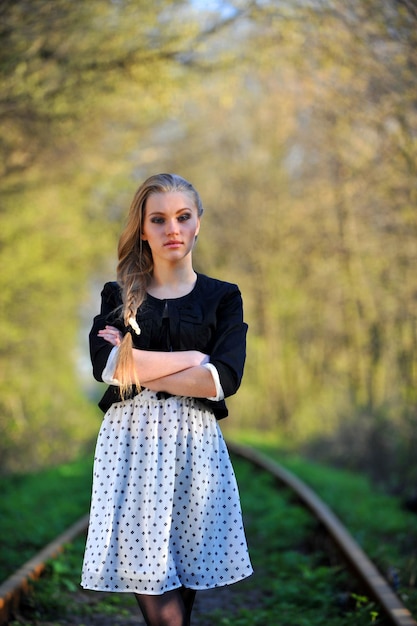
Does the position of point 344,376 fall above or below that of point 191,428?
below

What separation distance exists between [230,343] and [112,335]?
15.7 inches

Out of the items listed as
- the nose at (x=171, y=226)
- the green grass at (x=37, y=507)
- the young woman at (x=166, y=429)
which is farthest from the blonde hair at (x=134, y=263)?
the green grass at (x=37, y=507)

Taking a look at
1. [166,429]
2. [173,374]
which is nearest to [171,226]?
[173,374]

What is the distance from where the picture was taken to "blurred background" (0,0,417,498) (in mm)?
9539

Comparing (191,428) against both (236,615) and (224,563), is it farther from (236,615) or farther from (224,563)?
(236,615)

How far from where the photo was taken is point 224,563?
3.24m

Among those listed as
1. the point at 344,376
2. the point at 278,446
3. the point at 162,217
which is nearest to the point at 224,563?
the point at 162,217

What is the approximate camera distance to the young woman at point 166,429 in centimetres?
316

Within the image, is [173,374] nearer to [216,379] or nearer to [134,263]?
[216,379]

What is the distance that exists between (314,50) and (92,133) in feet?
14.6

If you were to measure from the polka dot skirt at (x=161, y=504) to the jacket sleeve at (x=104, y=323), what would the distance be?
6.4 inches

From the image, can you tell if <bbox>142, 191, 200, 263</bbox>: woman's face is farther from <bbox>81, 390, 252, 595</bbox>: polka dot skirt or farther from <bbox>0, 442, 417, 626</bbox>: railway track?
<bbox>0, 442, 417, 626</bbox>: railway track

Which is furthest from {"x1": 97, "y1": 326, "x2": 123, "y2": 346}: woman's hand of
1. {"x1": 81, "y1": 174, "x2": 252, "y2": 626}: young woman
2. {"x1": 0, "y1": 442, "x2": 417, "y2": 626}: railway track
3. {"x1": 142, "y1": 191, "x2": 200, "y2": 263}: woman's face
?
{"x1": 0, "y1": 442, "x2": 417, "y2": 626}: railway track

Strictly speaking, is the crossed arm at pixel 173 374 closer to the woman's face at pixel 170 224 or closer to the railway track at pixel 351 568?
the woman's face at pixel 170 224
